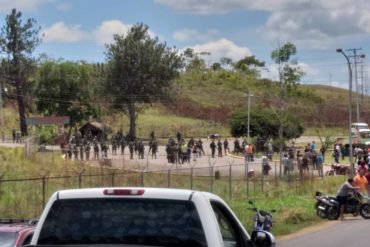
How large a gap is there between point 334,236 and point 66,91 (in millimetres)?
72916

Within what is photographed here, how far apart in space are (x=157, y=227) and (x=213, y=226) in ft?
1.34

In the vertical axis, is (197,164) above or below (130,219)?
below

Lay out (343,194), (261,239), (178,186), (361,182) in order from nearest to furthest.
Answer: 1. (261,239)
2. (343,194)
3. (361,182)
4. (178,186)

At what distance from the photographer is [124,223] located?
5.62m

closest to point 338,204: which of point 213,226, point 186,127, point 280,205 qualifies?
point 280,205

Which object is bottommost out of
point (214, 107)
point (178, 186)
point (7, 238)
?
point (178, 186)

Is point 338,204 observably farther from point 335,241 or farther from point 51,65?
point 51,65

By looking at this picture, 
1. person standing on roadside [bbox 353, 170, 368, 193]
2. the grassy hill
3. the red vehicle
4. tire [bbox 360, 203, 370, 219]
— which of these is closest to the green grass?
tire [bbox 360, 203, 370, 219]

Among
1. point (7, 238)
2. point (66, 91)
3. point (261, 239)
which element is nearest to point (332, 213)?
point (7, 238)

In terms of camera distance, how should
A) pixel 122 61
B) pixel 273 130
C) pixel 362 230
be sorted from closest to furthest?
pixel 362 230, pixel 273 130, pixel 122 61

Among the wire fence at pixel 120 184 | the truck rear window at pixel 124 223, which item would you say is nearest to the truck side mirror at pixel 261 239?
the truck rear window at pixel 124 223

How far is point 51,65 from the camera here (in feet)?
296

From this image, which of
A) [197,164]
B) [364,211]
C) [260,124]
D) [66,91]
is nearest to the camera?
[364,211]

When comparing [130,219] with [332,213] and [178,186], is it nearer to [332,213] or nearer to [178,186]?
[332,213]
